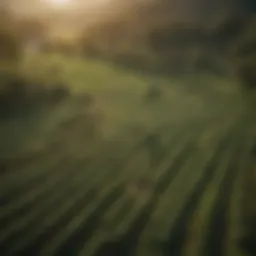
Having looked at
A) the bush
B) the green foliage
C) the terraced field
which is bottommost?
the terraced field

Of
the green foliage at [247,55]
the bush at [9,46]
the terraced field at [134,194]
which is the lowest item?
the terraced field at [134,194]

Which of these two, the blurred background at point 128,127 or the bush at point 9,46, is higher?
the bush at point 9,46

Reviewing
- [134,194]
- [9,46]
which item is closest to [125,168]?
[134,194]

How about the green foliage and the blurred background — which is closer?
the blurred background

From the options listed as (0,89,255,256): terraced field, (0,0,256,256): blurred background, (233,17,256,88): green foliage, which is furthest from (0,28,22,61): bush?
(233,17,256,88): green foliage

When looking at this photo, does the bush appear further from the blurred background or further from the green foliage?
the green foliage

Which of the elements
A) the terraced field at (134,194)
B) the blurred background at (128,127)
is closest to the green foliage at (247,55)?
the blurred background at (128,127)

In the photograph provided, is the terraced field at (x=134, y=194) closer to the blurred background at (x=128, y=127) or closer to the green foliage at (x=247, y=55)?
the blurred background at (x=128, y=127)
